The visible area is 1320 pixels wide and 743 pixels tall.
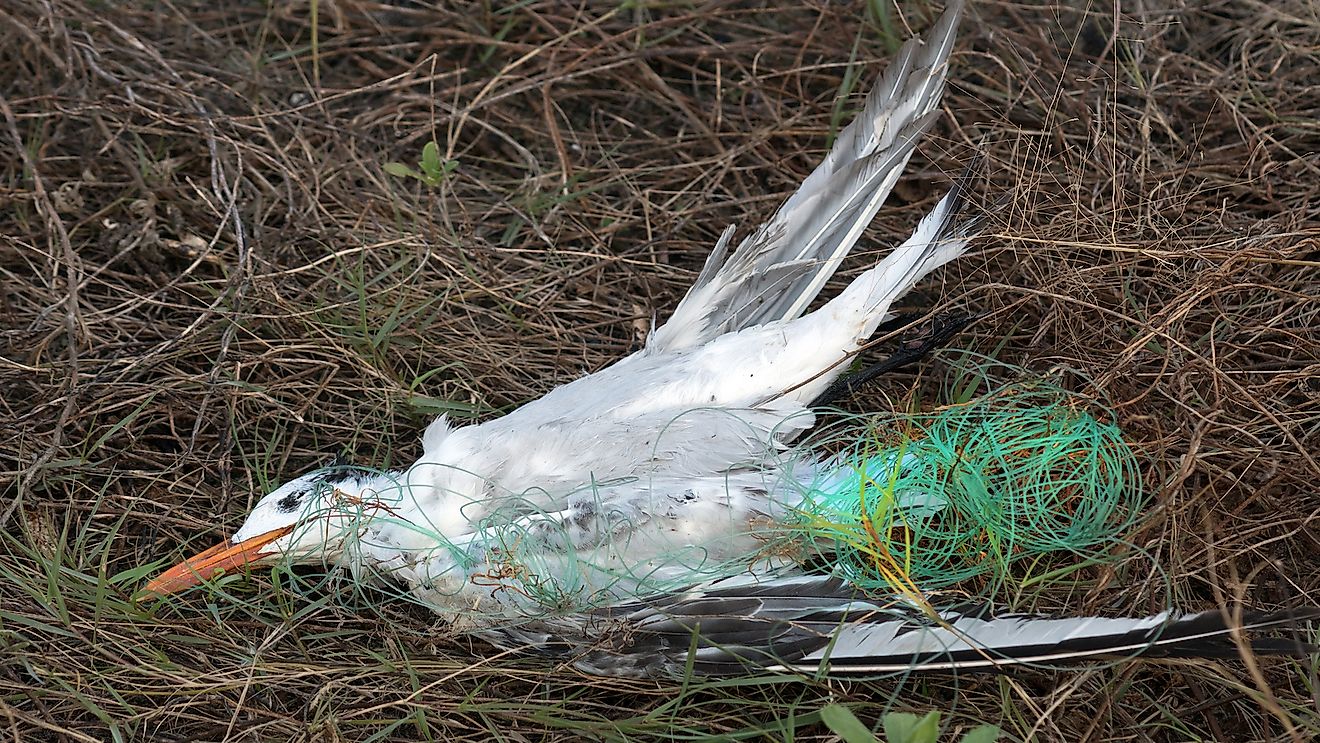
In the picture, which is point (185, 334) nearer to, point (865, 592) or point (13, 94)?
point (13, 94)

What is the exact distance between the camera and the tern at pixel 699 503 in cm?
208

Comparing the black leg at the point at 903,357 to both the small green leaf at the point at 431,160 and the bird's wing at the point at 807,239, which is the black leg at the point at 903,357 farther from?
the small green leaf at the point at 431,160

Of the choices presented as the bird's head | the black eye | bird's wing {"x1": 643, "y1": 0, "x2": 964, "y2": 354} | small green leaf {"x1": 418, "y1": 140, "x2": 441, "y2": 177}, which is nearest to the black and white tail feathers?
the bird's head

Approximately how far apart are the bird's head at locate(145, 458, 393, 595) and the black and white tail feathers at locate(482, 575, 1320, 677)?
403 millimetres

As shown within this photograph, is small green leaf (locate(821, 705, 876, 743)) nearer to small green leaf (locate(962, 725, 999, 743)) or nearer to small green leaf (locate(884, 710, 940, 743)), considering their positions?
small green leaf (locate(884, 710, 940, 743))

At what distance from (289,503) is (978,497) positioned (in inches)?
57.8

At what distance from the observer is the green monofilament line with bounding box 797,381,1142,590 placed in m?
2.25

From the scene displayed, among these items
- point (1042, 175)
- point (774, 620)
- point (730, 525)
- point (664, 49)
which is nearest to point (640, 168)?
point (664, 49)

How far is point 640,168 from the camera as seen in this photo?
133 inches

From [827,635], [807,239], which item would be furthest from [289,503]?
[807,239]

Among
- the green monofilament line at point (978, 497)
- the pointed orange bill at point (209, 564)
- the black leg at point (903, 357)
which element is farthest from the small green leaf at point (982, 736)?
the pointed orange bill at point (209, 564)

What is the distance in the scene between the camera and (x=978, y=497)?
2.31 m

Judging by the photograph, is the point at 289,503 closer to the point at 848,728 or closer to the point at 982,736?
the point at 848,728

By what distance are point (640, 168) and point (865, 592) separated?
165 centimetres
